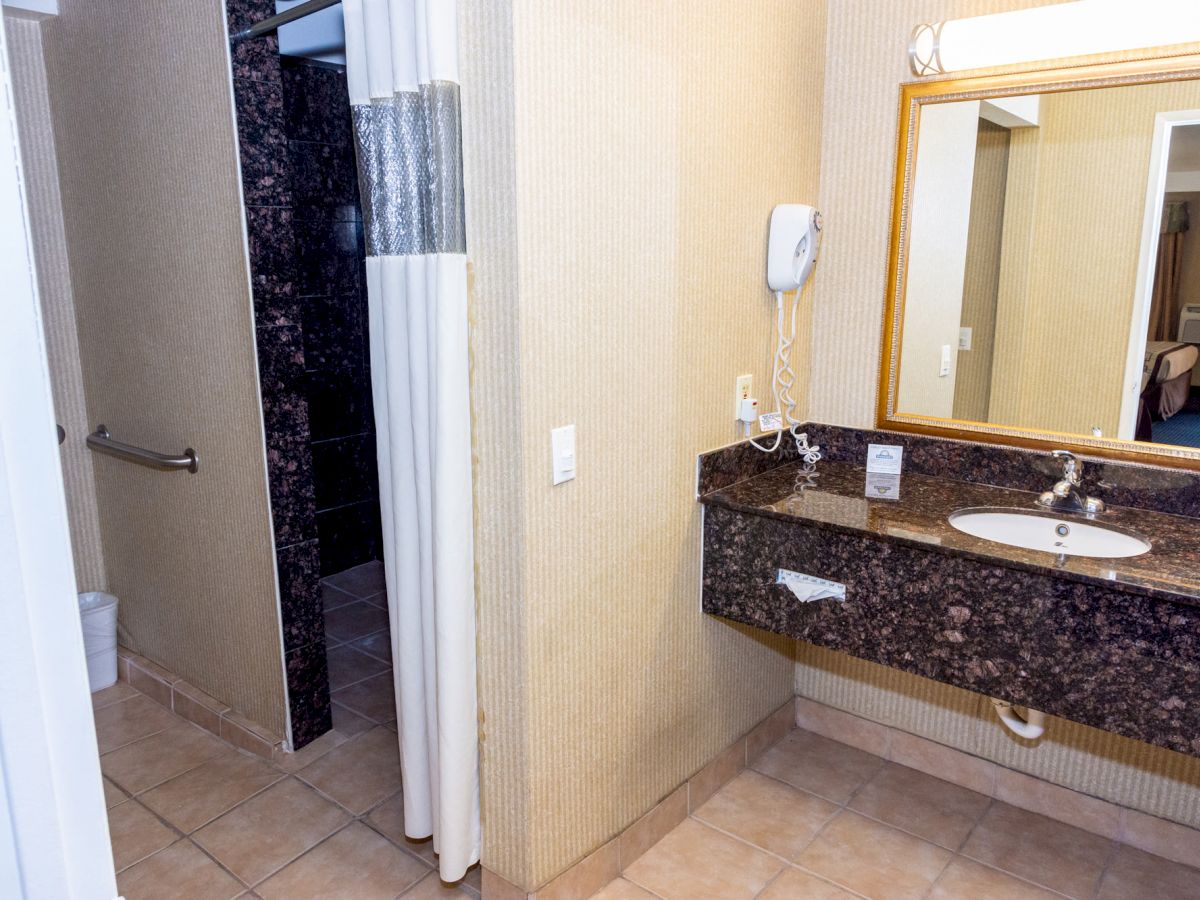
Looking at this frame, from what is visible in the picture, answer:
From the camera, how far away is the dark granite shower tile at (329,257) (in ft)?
11.8

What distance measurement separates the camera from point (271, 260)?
2.25m

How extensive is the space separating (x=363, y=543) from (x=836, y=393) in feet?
8.26

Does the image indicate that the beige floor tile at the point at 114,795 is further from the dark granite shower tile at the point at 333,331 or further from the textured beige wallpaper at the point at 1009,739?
A: the textured beige wallpaper at the point at 1009,739

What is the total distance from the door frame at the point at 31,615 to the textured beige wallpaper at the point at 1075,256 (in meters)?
2.15

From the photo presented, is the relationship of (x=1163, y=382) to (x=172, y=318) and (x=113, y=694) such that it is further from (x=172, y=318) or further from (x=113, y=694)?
Answer: (x=113, y=694)

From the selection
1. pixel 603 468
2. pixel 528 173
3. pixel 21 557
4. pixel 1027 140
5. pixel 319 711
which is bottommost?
pixel 319 711

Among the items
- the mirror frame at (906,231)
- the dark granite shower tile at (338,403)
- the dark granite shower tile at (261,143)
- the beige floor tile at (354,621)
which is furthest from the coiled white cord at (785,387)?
the dark granite shower tile at (338,403)

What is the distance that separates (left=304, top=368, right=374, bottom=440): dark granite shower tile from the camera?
3.75 metres

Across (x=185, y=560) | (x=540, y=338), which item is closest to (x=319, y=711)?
(x=185, y=560)

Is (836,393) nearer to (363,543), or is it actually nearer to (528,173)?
(528,173)

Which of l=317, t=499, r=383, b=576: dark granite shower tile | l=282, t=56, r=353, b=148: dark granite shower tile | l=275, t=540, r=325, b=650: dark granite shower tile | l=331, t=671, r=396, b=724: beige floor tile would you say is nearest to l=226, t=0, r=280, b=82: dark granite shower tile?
l=275, t=540, r=325, b=650: dark granite shower tile

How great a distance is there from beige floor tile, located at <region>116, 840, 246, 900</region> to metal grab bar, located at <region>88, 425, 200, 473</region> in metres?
1.01

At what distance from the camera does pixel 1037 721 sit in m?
2.13

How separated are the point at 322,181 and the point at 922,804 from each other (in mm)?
3151
